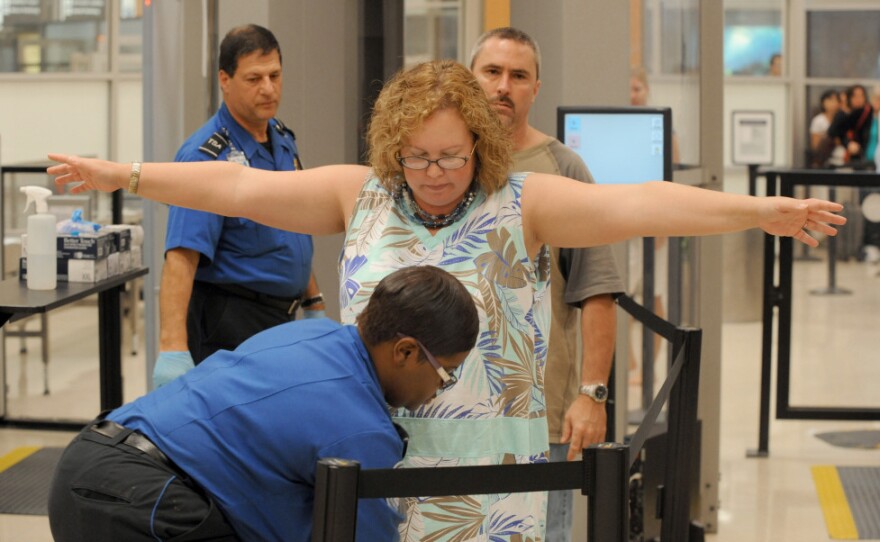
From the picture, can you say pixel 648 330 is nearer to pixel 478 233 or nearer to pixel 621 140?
pixel 621 140

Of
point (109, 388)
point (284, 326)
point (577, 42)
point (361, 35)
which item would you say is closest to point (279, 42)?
point (361, 35)

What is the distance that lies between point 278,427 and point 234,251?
187 cm

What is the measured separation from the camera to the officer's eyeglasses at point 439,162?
2375mm

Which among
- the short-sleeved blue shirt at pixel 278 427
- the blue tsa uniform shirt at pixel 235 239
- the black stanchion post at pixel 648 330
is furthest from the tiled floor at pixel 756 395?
the short-sleeved blue shirt at pixel 278 427

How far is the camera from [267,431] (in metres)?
1.99

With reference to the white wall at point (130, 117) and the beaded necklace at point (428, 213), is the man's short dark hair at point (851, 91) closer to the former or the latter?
the white wall at point (130, 117)

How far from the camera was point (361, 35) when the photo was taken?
14.9ft

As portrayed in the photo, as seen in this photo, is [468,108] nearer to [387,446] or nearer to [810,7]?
[387,446]

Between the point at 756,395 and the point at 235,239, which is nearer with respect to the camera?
the point at 235,239

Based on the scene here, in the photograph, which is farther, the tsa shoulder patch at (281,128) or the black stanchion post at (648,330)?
the black stanchion post at (648,330)

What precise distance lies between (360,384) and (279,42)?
8.49ft

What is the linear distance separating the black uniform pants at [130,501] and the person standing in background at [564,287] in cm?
123

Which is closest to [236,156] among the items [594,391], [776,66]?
[594,391]

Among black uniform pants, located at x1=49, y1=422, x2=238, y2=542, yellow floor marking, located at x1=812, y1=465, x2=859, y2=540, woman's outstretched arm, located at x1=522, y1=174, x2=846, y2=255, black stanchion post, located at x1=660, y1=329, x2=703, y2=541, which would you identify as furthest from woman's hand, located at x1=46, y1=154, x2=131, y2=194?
yellow floor marking, located at x1=812, y1=465, x2=859, y2=540
